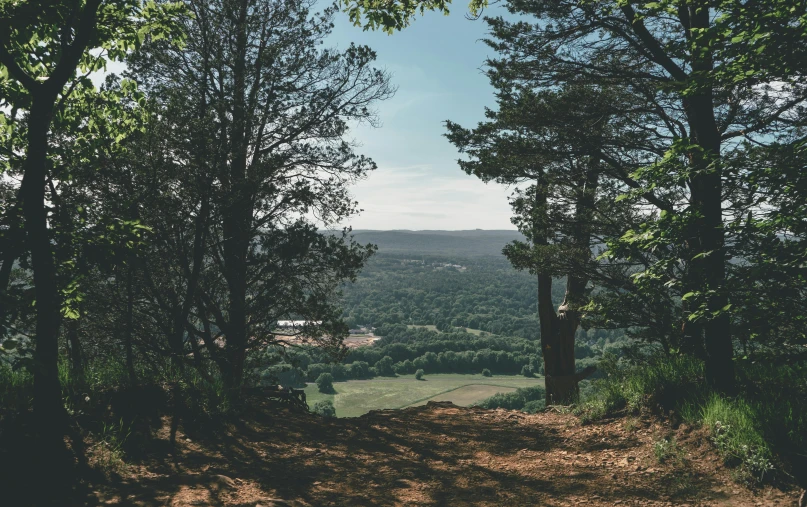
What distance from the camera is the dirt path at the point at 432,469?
13.4 ft

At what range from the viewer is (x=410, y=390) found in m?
61.6

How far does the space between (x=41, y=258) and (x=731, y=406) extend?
20.2ft

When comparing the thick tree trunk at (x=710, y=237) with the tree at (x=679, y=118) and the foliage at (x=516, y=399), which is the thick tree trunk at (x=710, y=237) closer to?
the tree at (x=679, y=118)

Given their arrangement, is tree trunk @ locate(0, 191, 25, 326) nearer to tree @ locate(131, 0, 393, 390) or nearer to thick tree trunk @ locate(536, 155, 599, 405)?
tree @ locate(131, 0, 393, 390)

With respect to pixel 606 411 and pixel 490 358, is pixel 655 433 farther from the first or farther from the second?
pixel 490 358

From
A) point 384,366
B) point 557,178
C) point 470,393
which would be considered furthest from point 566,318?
point 384,366

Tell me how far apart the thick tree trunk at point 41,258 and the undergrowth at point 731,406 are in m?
5.45

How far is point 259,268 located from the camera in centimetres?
955

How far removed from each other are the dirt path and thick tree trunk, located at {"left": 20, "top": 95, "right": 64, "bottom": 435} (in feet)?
2.67

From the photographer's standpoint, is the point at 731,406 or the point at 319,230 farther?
the point at 319,230

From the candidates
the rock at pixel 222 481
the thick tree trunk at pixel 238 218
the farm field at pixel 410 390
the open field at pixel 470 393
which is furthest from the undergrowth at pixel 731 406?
the open field at pixel 470 393

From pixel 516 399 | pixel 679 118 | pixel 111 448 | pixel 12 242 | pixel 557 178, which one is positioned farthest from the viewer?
pixel 516 399

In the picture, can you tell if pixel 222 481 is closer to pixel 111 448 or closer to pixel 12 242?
pixel 111 448

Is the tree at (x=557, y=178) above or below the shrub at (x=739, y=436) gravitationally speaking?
above
